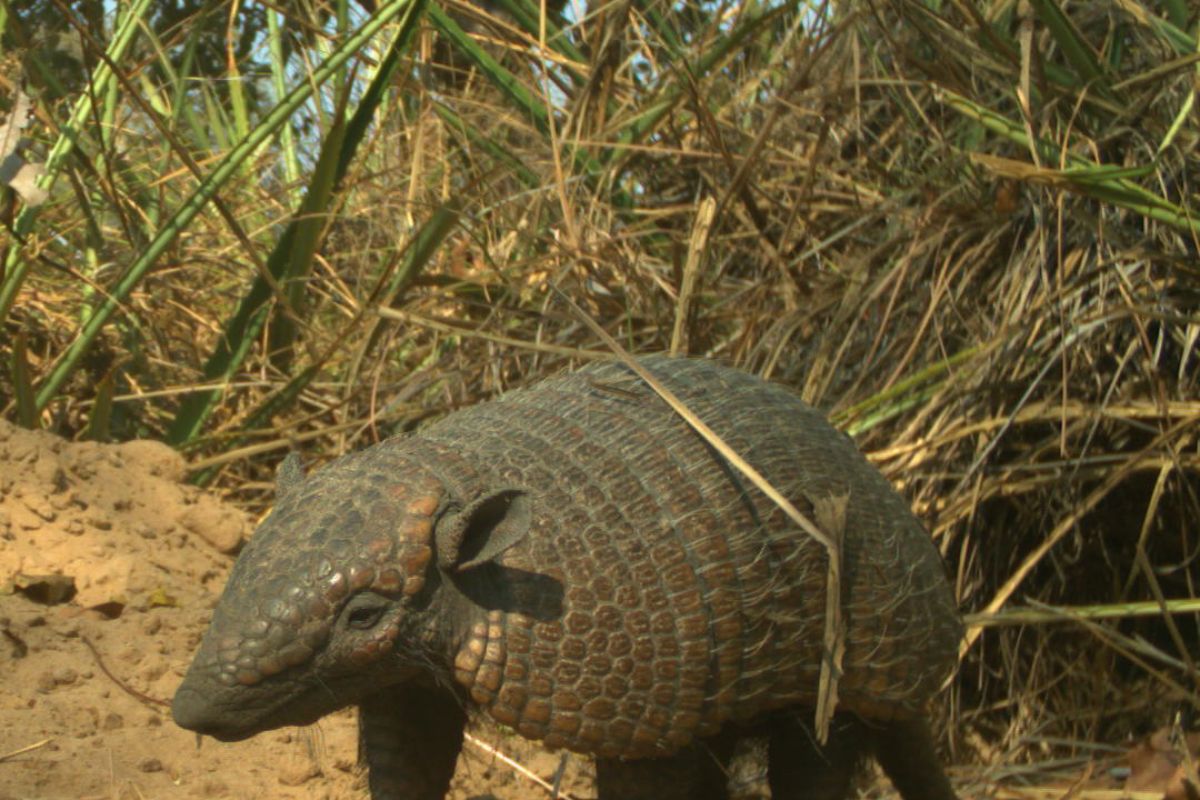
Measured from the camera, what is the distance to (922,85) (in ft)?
17.6

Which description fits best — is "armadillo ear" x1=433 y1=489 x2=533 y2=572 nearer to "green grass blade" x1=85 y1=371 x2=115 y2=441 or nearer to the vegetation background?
the vegetation background

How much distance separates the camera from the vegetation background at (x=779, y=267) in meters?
4.78

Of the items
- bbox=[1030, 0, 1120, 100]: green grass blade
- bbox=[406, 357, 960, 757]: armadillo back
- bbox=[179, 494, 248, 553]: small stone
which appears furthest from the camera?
bbox=[179, 494, 248, 553]: small stone

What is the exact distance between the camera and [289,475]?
3.07 meters

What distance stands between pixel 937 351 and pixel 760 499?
6.73 ft

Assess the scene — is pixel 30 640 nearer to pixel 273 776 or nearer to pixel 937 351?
pixel 273 776

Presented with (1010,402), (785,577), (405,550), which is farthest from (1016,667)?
(405,550)

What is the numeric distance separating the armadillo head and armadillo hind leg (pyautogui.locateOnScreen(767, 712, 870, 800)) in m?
1.09

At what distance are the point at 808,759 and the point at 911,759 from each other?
1.24ft

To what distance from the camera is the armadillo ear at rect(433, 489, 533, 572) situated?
2773 mm

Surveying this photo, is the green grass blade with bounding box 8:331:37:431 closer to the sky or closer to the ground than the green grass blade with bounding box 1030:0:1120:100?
closer to the ground

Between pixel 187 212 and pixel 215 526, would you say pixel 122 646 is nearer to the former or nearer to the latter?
pixel 215 526

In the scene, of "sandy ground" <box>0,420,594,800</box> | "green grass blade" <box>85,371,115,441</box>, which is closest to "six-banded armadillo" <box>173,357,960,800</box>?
"sandy ground" <box>0,420,594,800</box>

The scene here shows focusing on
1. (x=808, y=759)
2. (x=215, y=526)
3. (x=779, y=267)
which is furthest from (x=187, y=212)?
(x=808, y=759)
